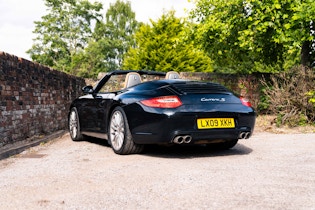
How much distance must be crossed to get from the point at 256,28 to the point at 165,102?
888 cm

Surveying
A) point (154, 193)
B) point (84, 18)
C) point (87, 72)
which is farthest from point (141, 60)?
point (154, 193)

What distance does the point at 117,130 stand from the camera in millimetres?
6504

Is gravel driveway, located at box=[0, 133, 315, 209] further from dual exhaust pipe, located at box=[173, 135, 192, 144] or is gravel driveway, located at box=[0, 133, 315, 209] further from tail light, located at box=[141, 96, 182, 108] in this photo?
tail light, located at box=[141, 96, 182, 108]

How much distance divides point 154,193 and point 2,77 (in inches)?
196

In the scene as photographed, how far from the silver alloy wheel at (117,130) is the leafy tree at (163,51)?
25.4 meters

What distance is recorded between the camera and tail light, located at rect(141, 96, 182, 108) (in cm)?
578

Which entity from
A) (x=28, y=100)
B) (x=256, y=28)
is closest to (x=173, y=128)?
(x=28, y=100)

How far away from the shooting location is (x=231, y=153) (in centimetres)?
648

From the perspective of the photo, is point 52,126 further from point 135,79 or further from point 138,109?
point 138,109

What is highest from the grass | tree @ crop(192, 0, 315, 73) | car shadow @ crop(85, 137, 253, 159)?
tree @ crop(192, 0, 315, 73)

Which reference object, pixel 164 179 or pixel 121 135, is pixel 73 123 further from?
pixel 164 179

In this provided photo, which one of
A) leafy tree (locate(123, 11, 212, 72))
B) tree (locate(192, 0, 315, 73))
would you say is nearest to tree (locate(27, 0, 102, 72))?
leafy tree (locate(123, 11, 212, 72))

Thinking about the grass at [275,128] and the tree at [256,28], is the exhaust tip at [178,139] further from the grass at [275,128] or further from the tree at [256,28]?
the tree at [256,28]

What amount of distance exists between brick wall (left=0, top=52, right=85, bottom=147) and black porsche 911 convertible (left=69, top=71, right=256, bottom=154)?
2.29m
